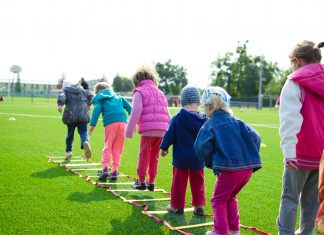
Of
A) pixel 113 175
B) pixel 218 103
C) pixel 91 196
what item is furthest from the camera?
pixel 113 175

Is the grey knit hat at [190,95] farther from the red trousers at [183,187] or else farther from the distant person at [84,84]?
the distant person at [84,84]

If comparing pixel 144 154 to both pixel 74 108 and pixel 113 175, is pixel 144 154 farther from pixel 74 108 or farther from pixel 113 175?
pixel 74 108

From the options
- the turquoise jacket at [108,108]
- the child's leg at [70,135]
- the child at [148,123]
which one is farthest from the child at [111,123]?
the child's leg at [70,135]

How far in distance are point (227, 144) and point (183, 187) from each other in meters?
1.37

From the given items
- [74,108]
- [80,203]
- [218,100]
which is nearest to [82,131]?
[74,108]

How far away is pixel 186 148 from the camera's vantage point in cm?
495

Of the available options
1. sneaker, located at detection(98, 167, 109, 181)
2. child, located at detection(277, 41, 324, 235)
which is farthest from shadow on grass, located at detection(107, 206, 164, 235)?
sneaker, located at detection(98, 167, 109, 181)

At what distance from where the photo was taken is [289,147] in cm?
351

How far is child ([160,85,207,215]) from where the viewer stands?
16.2ft

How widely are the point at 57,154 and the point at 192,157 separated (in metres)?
5.30

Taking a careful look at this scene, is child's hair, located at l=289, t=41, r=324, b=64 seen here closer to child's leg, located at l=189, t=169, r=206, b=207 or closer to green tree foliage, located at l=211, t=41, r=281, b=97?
child's leg, located at l=189, t=169, r=206, b=207

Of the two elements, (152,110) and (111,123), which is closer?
(152,110)

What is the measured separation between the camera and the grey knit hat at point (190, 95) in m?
4.98

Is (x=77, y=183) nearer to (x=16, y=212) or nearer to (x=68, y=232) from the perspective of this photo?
(x=16, y=212)
